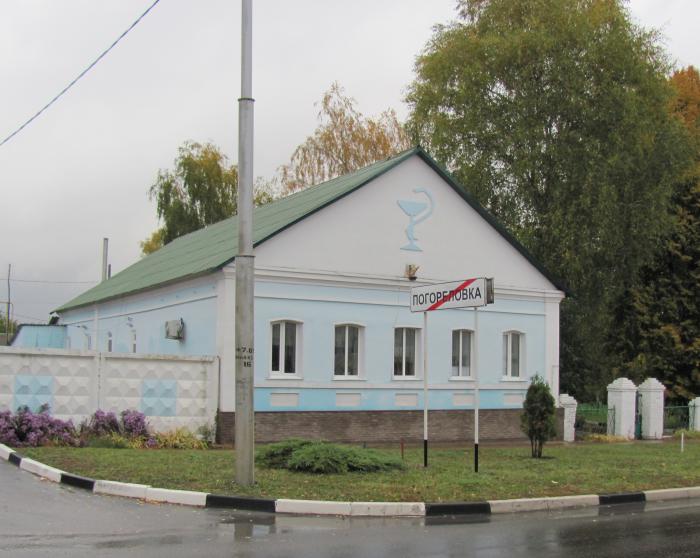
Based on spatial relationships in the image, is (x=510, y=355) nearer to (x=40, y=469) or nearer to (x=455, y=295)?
(x=455, y=295)

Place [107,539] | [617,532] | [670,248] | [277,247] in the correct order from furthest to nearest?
[670,248] → [277,247] → [617,532] → [107,539]

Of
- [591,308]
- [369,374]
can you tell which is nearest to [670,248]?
[591,308]

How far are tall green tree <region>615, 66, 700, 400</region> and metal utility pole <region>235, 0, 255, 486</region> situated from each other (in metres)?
21.9

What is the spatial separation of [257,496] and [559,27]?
73.5ft

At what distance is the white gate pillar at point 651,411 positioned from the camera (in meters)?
24.8

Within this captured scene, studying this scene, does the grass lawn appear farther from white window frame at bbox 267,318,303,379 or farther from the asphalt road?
white window frame at bbox 267,318,303,379

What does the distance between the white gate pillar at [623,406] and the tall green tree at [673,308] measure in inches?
243

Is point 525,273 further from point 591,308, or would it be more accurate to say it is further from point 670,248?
point 670,248

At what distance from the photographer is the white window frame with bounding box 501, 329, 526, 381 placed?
2369 cm

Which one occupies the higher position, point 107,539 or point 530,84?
point 530,84

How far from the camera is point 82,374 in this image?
711 inches

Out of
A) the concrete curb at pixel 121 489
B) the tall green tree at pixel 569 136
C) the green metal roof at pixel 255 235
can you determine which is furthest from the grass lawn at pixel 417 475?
the tall green tree at pixel 569 136

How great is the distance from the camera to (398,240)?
21922 millimetres

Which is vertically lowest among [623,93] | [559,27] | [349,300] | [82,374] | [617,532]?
[617,532]
